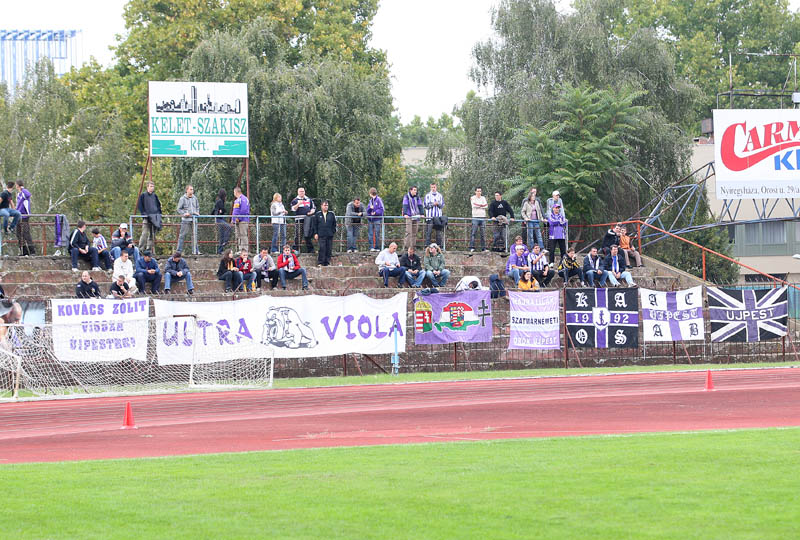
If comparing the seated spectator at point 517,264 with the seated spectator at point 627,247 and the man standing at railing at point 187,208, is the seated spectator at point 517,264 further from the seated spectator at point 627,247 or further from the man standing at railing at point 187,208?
the man standing at railing at point 187,208

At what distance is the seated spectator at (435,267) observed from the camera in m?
29.0

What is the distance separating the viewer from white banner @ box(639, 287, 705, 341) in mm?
28375

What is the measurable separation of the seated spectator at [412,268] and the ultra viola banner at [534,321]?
2709 millimetres

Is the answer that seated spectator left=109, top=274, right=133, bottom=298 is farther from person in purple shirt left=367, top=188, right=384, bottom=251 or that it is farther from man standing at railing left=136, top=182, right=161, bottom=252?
person in purple shirt left=367, top=188, right=384, bottom=251

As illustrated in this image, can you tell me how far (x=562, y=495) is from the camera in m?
8.83

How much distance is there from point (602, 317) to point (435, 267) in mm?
4747

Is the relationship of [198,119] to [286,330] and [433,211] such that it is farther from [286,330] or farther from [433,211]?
[286,330]

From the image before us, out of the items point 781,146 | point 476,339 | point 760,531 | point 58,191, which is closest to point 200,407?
point 476,339

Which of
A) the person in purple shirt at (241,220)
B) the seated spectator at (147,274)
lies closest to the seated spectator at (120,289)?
the seated spectator at (147,274)

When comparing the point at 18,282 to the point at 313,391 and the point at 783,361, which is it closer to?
the point at 313,391

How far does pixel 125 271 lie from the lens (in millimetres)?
26453

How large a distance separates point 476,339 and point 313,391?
6192mm

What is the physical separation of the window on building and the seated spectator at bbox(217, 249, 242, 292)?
1764 inches

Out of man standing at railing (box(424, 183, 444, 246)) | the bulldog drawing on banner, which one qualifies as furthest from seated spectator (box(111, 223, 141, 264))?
man standing at railing (box(424, 183, 444, 246))
